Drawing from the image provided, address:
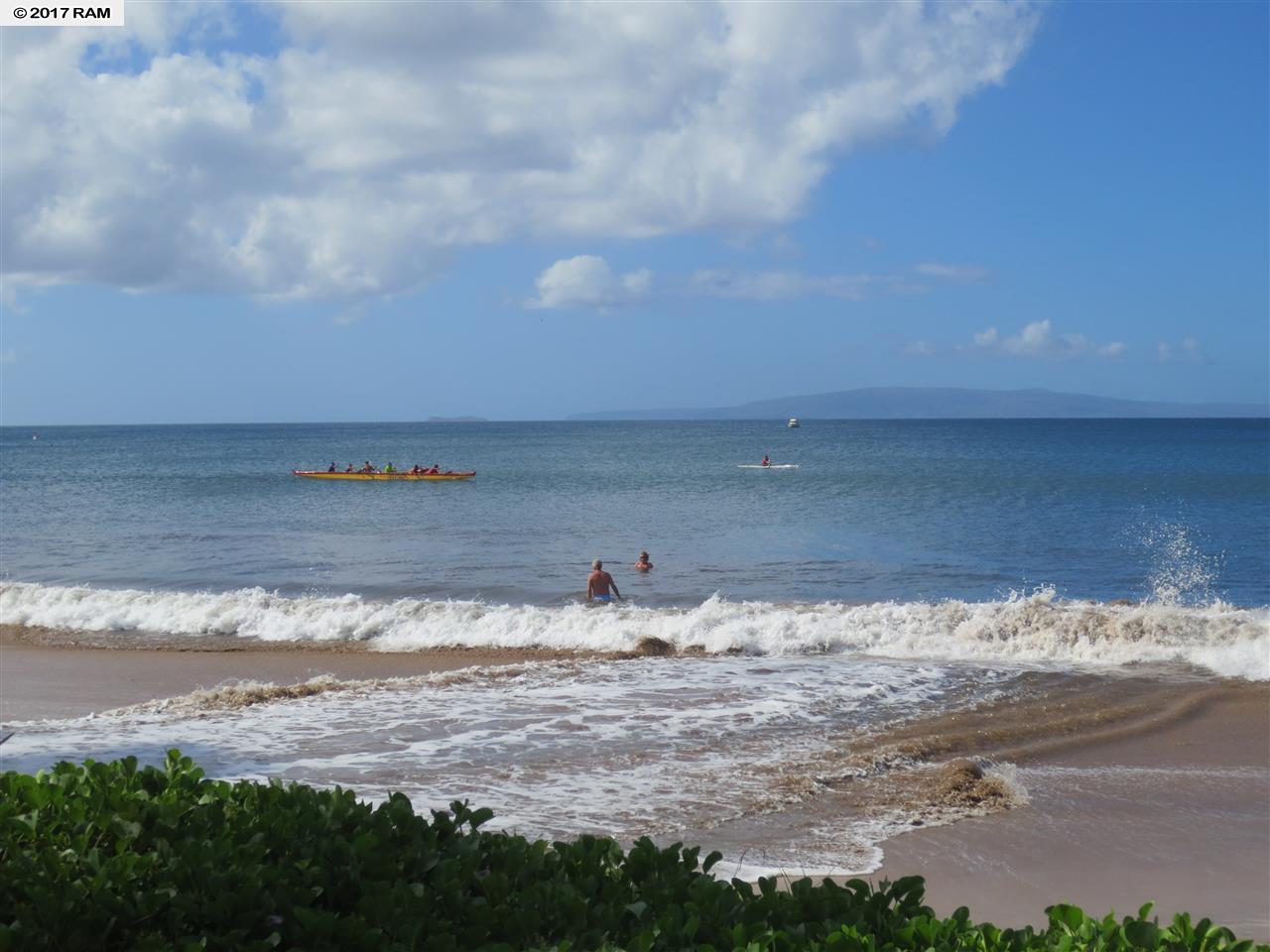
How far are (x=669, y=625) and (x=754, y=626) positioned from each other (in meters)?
1.40

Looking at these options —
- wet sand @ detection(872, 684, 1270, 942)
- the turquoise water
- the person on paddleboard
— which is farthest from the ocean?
the person on paddleboard

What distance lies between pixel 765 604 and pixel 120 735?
1113cm

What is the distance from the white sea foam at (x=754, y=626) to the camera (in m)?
14.7

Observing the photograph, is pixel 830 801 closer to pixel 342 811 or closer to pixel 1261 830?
pixel 1261 830

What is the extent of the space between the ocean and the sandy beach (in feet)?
1.43

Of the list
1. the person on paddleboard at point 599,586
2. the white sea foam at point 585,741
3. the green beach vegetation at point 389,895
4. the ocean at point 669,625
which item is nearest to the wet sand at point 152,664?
the ocean at point 669,625

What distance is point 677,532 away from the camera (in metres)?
32.2

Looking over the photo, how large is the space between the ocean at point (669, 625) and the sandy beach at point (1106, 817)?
1.43 feet

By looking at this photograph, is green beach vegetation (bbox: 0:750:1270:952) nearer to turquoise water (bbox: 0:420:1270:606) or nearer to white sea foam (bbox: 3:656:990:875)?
white sea foam (bbox: 3:656:990:875)

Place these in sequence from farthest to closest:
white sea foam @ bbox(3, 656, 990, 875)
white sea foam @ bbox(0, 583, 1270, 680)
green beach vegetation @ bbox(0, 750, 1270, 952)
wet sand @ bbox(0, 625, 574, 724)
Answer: white sea foam @ bbox(0, 583, 1270, 680) < wet sand @ bbox(0, 625, 574, 724) < white sea foam @ bbox(3, 656, 990, 875) < green beach vegetation @ bbox(0, 750, 1270, 952)

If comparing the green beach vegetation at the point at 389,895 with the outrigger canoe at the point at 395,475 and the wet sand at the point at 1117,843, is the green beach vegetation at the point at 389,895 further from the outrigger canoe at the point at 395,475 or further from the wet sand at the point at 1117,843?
the outrigger canoe at the point at 395,475

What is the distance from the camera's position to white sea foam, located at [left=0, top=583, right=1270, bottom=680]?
14727mm

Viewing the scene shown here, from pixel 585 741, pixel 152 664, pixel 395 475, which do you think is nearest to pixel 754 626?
pixel 585 741

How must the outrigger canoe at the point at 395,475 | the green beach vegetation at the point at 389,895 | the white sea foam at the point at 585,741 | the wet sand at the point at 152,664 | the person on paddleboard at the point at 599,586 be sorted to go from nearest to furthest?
the green beach vegetation at the point at 389,895 < the white sea foam at the point at 585,741 < the wet sand at the point at 152,664 < the person on paddleboard at the point at 599,586 < the outrigger canoe at the point at 395,475
